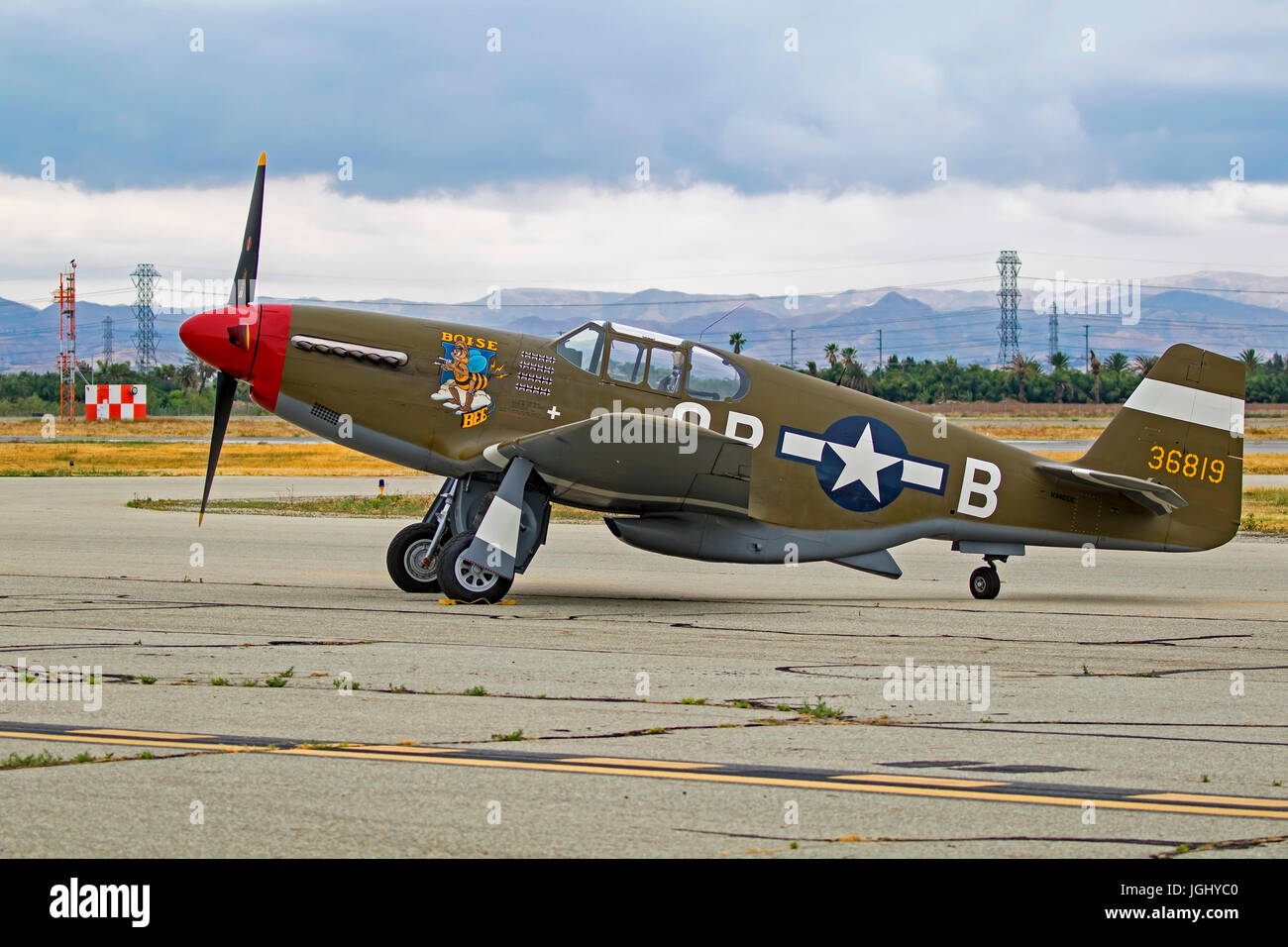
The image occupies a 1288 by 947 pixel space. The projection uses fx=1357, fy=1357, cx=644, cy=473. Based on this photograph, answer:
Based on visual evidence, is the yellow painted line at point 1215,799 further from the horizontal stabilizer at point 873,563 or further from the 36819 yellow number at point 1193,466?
the 36819 yellow number at point 1193,466

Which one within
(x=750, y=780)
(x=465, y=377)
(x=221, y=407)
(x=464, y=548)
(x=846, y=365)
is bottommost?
(x=750, y=780)

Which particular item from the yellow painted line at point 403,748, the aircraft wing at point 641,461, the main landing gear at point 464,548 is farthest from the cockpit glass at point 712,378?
the yellow painted line at point 403,748

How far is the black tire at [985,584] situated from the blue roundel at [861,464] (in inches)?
53.6

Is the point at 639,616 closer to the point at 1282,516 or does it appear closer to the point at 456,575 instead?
the point at 456,575

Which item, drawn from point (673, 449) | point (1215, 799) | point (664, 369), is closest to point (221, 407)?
point (664, 369)

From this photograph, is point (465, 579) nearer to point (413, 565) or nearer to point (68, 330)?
point (413, 565)

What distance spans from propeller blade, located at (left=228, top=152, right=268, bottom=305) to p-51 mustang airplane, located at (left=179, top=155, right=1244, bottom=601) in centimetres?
2

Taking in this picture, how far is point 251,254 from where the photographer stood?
14.1 meters

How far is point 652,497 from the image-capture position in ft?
45.5

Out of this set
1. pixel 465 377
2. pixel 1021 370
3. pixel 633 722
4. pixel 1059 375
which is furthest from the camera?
pixel 1059 375

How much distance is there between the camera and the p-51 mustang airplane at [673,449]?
13531mm

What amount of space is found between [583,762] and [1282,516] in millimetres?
25034

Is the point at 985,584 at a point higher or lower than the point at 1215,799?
lower

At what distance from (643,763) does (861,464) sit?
8667mm
